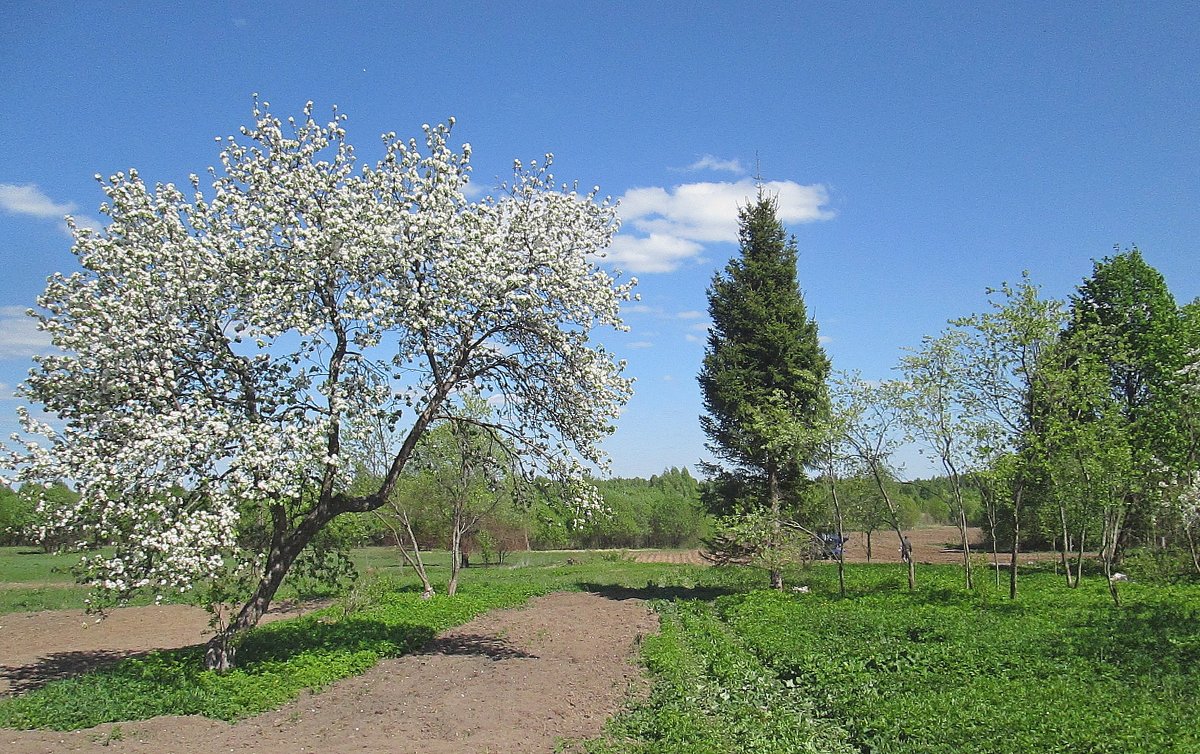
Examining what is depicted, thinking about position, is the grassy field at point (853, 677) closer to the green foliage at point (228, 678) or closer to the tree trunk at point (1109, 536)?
the green foliage at point (228, 678)

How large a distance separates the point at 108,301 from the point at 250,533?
518cm

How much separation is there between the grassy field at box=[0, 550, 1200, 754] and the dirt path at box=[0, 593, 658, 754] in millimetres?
624

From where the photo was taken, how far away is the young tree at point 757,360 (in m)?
30.9

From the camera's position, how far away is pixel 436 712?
37.4ft

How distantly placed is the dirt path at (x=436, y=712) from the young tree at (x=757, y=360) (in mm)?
14763

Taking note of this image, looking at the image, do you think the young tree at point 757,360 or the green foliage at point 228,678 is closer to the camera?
the green foliage at point 228,678

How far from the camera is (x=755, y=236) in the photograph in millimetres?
33312

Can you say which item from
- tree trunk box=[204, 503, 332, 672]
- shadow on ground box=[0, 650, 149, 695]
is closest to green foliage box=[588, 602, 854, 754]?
tree trunk box=[204, 503, 332, 672]

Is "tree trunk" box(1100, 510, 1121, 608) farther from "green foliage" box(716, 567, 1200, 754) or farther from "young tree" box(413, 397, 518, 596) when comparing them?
"young tree" box(413, 397, 518, 596)

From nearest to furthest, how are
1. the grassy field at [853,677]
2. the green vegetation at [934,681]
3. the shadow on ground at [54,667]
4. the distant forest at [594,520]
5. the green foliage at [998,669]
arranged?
the green foliage at [998,669] → the green vegetation at [934,681] → the grassy field at [853,677] → the shadow on ground at [54,667] → the distant forest at [594,520]

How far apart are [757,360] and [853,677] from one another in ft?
66.6

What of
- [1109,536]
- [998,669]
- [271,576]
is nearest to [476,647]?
[271,576]

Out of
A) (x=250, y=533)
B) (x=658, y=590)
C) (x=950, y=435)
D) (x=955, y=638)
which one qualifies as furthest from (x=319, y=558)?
(x=658, y=590)

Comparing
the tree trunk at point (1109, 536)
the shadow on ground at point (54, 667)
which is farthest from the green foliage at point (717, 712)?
the tree trunk at point (1109, 536)
